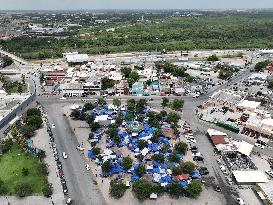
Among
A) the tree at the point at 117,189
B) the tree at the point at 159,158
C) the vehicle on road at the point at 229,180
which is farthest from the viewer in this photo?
the tree at the point at 159,158

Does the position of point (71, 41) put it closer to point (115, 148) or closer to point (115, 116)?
point (115, 116)

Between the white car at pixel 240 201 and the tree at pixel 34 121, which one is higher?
the tree at pixel 34 121

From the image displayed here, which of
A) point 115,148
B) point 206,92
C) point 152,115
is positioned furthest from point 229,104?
point 115,148

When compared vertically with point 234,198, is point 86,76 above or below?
above

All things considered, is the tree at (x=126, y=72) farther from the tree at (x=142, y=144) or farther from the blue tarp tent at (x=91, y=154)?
the blue tarp tent at (x=91, y=154)

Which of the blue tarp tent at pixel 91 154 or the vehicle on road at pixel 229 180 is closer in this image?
the vehicle on road at pixel 229 180

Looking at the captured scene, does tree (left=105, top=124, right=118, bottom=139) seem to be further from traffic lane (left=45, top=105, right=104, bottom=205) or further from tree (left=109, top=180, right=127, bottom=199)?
tree (left=109, top=180, right=127, bottom=199)

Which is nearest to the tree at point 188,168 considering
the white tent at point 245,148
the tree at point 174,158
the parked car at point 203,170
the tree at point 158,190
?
the parked car at point 203,170
